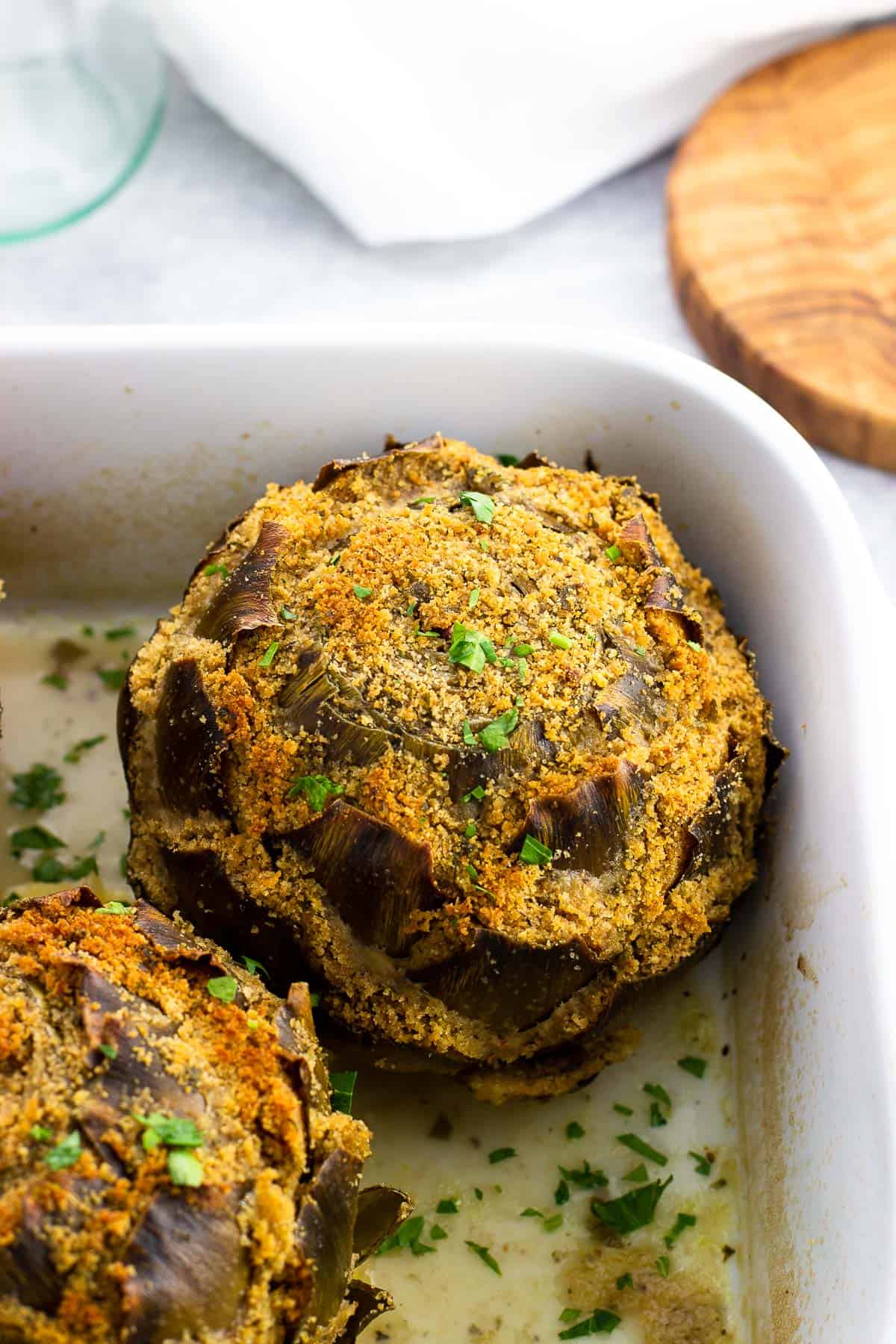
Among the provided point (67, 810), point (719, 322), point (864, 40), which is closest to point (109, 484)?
point (67, 810)

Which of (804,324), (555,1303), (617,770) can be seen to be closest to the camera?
(617,770)

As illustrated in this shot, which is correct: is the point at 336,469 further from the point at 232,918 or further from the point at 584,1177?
the point at 584,1177

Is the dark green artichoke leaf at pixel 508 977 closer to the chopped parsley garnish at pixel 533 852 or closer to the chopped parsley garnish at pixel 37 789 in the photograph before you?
the chopped parsley garnish at pixel 533 852

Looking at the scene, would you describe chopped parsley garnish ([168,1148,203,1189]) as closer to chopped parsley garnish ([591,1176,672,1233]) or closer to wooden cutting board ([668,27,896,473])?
chopped parsley garnish ([591,1176,672,1233])

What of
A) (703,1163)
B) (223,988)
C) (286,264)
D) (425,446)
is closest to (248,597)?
(425,446)

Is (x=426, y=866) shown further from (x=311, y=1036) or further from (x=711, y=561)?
(x=711, y=561)

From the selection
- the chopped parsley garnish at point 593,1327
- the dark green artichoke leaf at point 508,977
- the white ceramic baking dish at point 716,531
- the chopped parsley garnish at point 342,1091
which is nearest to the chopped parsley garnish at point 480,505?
the white ceramic baking dish at point 716,531
